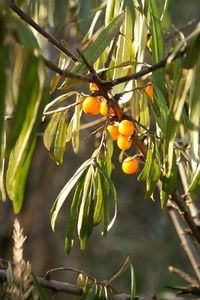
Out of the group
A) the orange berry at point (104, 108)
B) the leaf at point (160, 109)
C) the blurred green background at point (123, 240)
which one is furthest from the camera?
the blurred green background at point (123, 240)

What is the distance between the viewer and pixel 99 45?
1.21 m

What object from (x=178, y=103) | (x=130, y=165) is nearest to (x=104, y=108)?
(x=130, y=165)

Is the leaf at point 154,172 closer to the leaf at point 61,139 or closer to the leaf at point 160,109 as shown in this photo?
the leaf at point 160,109

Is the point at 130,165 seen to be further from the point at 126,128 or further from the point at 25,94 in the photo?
the point at 25,94

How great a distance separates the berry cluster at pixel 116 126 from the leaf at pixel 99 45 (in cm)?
5

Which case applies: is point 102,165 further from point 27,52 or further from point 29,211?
point 29,211

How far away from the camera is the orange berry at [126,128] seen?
1.20 m

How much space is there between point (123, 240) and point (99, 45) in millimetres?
4491

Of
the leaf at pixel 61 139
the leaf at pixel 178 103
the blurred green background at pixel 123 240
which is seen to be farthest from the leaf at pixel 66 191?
the blurred green background at pixel 123 240

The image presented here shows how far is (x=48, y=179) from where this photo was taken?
401 centimetres

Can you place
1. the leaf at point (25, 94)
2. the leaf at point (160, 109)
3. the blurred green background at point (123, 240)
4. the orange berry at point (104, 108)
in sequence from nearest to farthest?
the leaf at point (25, 94) < the leaf at point (160, 109) < the orange berry at point (104, 108) < the blurred green background at point (123, 240)

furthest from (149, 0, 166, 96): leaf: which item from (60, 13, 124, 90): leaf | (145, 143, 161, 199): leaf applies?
(145, 143, 161, 199): leaf

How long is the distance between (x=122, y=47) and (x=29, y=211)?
232 centimetres

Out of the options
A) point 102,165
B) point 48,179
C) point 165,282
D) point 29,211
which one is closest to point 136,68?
point 102,165
